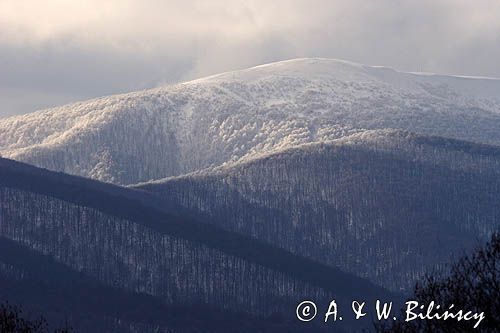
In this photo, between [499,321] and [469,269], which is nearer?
[499,321]

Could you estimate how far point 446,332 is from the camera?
7638 centimetres

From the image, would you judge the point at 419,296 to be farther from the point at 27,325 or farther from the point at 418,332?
the point at 27,325

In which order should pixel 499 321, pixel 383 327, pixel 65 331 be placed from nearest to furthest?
1. pixel 499 321
2. pixel 383 327
3. pixel 65 331

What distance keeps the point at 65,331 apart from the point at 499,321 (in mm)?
31453

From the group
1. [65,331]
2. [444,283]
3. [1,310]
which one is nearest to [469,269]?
[444,283]

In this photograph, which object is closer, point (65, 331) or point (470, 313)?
point (470, 313)

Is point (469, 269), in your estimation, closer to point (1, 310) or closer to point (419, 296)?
point (419, 296)

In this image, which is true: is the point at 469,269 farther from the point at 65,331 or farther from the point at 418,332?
the point at 65,331

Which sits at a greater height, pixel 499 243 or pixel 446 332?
pixel 499 243

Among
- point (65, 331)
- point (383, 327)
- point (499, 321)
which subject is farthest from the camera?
point (65, 331)

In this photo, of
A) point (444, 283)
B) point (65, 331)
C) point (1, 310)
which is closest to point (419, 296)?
point (444, 283)

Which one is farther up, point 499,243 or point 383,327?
point 499,243

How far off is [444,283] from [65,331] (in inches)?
1064

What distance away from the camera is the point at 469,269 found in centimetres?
7956
